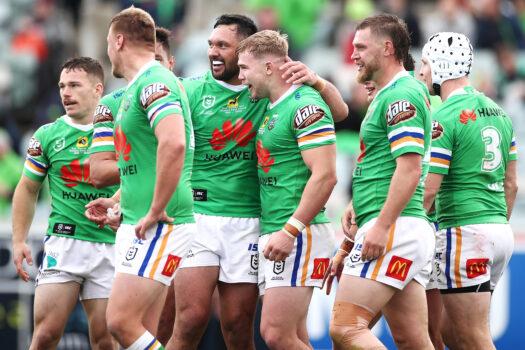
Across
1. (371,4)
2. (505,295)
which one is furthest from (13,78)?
(505,295)

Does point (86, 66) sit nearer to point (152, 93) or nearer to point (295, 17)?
point (152, 93)

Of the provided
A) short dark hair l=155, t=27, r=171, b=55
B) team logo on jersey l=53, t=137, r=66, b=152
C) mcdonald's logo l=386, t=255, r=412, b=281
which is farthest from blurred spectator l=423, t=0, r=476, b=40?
mcdonald's logo l=386, t=255, r=412, b=281

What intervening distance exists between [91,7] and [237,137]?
11.7 metres

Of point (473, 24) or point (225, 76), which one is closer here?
point (225, 76)

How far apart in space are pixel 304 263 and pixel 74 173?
89.2 inches

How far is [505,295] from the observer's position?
11.9 m

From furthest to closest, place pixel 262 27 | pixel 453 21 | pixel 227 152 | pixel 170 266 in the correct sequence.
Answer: pixel 453 21 → pixel 262 27 → pixel 227 152 → pixel 170 266

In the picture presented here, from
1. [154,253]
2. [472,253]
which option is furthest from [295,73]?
[472,253]

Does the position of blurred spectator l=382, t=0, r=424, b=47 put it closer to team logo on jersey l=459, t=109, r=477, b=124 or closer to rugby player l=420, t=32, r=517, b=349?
rugby player l=420, t=32, r=517, b=349

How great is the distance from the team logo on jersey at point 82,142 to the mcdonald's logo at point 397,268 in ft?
10.1

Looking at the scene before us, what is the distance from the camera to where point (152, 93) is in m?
7.12

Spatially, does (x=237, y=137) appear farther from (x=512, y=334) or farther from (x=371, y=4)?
(x=371, y=4)

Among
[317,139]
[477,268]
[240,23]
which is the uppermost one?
[240,23]

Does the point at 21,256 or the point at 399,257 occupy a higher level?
the point at 399,257
